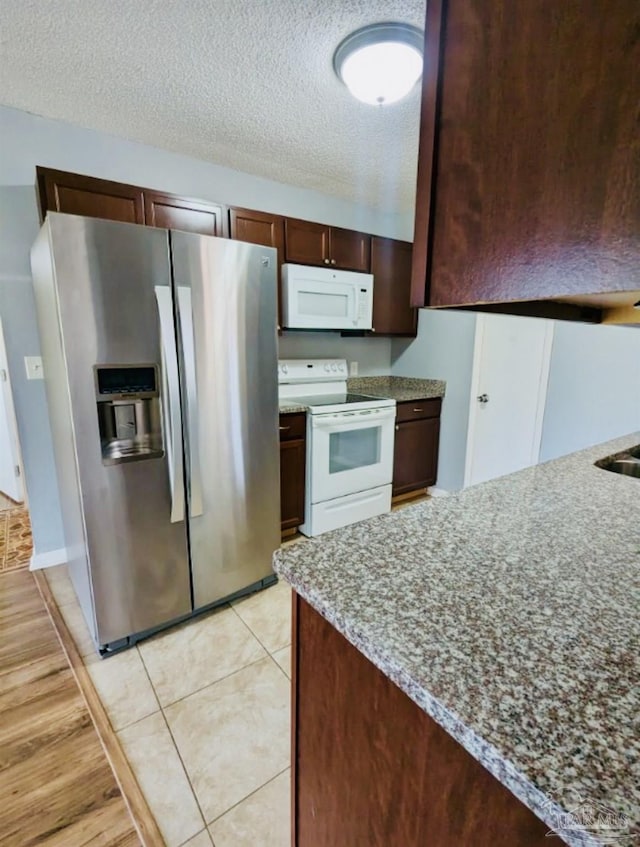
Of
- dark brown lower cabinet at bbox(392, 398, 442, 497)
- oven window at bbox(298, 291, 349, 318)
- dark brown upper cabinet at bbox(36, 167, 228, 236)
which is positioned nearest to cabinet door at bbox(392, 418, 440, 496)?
dark brown lower cabinet at bbox(392, 398, 442, 497)

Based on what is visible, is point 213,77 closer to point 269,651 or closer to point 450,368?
point 450,368

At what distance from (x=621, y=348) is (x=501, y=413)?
88cm

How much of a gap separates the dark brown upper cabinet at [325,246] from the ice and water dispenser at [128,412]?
1.46m

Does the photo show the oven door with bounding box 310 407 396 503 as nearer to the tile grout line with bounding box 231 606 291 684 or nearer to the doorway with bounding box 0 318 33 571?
the tile grout line with bounding box 231 606 291 684

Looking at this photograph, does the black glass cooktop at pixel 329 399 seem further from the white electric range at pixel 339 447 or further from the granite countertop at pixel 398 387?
the granite countertop at pixel 398 387

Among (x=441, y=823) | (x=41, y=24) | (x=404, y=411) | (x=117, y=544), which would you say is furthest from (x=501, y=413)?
(x=41, y=24)

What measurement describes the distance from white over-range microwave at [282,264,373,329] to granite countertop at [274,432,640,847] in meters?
1.96

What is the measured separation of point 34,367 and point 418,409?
8.57ft

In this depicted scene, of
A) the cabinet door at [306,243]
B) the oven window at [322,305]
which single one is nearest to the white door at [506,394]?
the oven window at [322,305]

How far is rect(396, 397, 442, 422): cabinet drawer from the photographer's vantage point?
122 inches

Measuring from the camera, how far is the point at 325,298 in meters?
2.79

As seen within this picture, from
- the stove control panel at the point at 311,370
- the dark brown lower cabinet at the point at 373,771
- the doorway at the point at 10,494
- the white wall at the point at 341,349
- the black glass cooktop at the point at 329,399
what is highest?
the white wall at the point at 341,349

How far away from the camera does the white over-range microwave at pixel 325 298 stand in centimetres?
264

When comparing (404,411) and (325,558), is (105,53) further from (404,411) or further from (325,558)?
(404,411)
